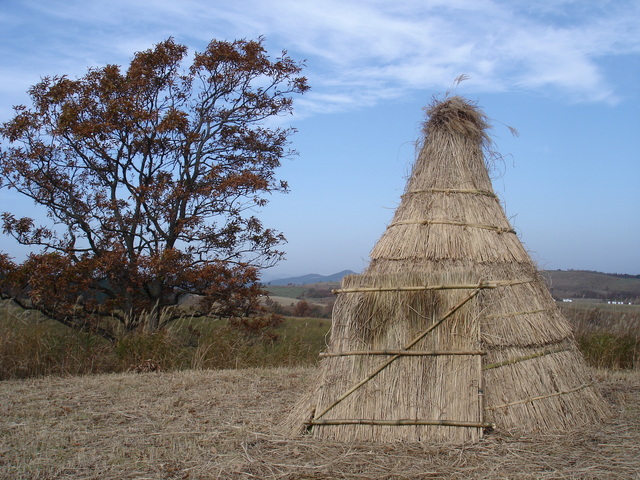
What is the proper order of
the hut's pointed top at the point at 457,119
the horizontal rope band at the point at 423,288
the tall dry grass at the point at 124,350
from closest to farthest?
1. the horizontal rope band at the point at 423,288
2. the hut's pointed top at the point at 457,119
3. the tall dry grass at the point at 124,350

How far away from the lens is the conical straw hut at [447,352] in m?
4.44

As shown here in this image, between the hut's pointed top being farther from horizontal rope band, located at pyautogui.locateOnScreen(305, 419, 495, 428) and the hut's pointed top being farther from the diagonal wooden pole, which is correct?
horizontal rope band, located at pyautogui.locateOnScreen(305, 419, 495, 428)

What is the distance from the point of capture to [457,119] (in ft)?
18.7

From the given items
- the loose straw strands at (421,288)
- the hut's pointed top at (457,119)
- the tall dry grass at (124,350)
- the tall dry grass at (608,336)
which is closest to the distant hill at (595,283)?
the tall dry grass at (608,336)

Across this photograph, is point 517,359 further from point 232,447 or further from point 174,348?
point 174,348

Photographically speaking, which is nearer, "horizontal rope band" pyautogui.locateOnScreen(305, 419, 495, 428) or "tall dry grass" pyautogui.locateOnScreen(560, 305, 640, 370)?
"horizontal rope band" pyautogui.locateOnScreen(305, 419, 495, 428)

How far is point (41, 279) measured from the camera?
28.8ft

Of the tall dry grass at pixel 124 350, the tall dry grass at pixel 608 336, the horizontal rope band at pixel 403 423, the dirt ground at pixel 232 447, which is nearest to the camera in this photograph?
the dirt ground at pixel 232 447

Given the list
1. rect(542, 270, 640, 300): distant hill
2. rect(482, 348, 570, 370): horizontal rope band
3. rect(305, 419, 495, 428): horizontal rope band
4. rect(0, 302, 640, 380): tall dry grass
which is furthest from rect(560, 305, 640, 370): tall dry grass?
rect(542, 270, 640, 300): distant hill

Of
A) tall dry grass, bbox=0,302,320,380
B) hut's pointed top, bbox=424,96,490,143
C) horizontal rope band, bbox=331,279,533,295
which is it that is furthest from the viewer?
tall dry grass, bbox=0,302,320,380

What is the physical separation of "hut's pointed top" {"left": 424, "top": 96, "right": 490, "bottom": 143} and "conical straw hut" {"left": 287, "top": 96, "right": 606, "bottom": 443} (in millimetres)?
985

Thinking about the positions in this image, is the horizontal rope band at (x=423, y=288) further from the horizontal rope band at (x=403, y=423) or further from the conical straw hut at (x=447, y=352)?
the horizontal rope band at (x=403, y=423)

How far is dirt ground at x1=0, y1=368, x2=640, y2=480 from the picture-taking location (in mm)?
3877

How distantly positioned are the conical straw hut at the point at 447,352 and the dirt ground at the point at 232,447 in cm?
18
